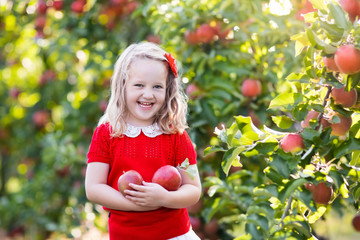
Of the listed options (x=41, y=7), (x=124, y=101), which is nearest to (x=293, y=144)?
(x=124, y=101)

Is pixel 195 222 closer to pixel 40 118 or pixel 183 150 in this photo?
pixel 183 150

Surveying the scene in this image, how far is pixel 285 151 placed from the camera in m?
1.68

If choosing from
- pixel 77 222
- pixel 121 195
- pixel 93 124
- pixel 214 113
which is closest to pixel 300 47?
pixel 121 195

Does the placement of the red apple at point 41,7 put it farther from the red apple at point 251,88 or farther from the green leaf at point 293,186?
the green leaf at point 293,186

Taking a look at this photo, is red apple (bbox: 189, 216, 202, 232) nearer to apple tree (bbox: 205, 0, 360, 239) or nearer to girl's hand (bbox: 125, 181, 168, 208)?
apple tree (bbox: 205, 0, 360, 239)

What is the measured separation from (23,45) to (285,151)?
4.68m

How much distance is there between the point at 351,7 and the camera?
172 cm

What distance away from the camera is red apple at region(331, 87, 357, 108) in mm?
1646

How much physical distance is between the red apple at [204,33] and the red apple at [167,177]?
4.39 ft

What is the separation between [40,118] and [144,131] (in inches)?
→ 139

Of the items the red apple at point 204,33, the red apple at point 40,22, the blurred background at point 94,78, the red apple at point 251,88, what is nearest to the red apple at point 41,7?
the blurred background at point 94,78

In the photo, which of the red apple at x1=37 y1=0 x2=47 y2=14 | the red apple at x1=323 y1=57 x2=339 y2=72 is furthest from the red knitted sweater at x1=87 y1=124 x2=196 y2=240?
the red apple at x1=37 y1=0 x2=47 y2=14

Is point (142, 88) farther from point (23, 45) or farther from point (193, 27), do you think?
point (23, 45)

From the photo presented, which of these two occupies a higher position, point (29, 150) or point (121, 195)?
point (121, 195)
